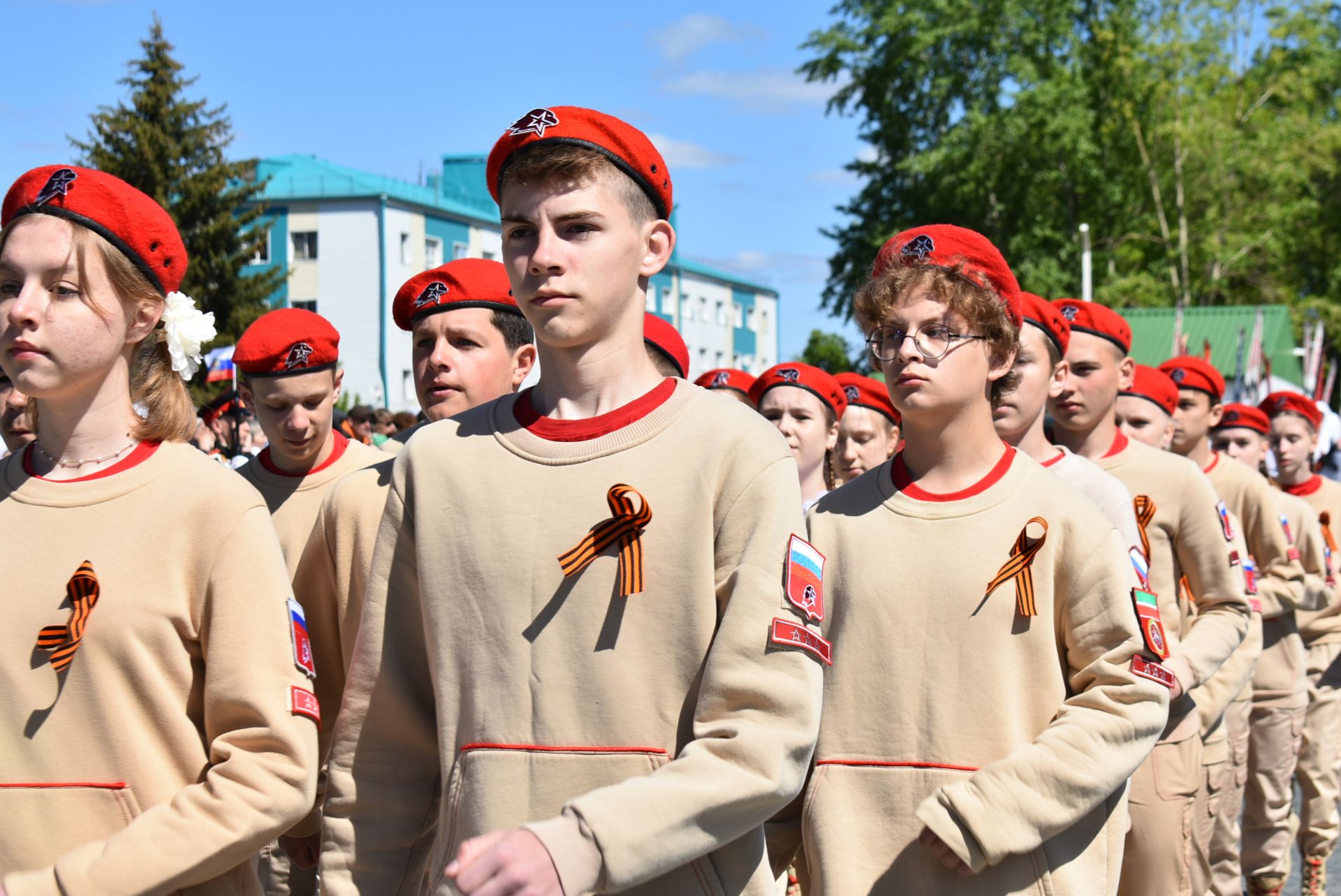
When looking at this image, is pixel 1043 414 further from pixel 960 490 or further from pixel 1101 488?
pixel 960 490

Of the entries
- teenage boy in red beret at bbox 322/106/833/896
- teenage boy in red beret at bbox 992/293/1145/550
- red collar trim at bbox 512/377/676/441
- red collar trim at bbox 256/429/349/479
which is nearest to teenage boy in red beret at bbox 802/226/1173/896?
teenage boy in red beret at bbox 992/293/1145/550

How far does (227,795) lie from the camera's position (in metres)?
2.87

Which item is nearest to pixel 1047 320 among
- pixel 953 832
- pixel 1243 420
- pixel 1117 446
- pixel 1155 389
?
pixel 1117 446

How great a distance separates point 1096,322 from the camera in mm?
6504

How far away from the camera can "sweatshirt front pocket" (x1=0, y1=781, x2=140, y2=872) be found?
9.57ft

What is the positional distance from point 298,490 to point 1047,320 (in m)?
2.83

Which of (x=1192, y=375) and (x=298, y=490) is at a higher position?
(x=1192, y=375)

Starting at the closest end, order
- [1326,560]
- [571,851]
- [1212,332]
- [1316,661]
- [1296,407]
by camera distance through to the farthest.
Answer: [571,851]
[1326,560]
[1316,661]
[1296,407]
[1212,332]

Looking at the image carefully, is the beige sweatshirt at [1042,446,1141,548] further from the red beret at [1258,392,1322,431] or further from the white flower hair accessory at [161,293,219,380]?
the red beret at [1258,392,1322,431]

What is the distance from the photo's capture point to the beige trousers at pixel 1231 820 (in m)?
7.24

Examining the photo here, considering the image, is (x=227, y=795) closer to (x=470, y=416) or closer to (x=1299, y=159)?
Answer: (x=470, y=416)

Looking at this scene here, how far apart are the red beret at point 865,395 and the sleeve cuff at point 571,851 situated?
18.9 feet

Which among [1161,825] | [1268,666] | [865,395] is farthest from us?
[1268,666]

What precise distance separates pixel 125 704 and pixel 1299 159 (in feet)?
176
